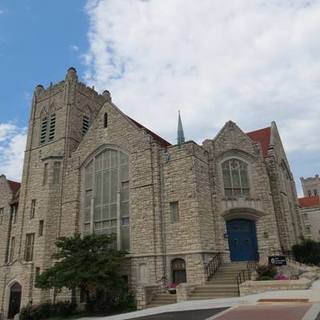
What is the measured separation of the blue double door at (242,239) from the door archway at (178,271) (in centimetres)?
329

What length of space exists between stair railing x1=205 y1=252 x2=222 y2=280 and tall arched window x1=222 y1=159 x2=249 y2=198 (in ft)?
12.4

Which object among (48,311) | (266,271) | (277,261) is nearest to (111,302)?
(48,311)

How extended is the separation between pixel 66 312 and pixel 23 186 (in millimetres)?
11094

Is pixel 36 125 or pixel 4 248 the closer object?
pixel 4 248

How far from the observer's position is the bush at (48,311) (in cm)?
1748

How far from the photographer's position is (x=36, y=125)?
27.3 metres

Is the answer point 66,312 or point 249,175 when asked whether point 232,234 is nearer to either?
point 249,175

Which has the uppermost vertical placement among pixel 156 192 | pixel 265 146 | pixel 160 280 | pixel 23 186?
pixel 265 146

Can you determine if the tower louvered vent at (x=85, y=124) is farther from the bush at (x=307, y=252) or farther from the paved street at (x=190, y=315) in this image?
Answer: the paved street at (x=190, y=315)

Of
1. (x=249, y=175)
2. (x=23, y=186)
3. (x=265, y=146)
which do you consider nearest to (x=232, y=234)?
(x=249, y=175)

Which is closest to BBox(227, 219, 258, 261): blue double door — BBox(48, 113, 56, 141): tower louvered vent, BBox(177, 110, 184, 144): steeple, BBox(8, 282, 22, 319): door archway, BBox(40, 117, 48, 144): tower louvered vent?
BBox(177, 110, 184, 144): steeple

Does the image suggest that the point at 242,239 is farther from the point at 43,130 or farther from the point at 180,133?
the point at 43,130

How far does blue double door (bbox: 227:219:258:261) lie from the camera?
1908 centimetres

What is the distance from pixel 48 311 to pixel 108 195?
744cm
